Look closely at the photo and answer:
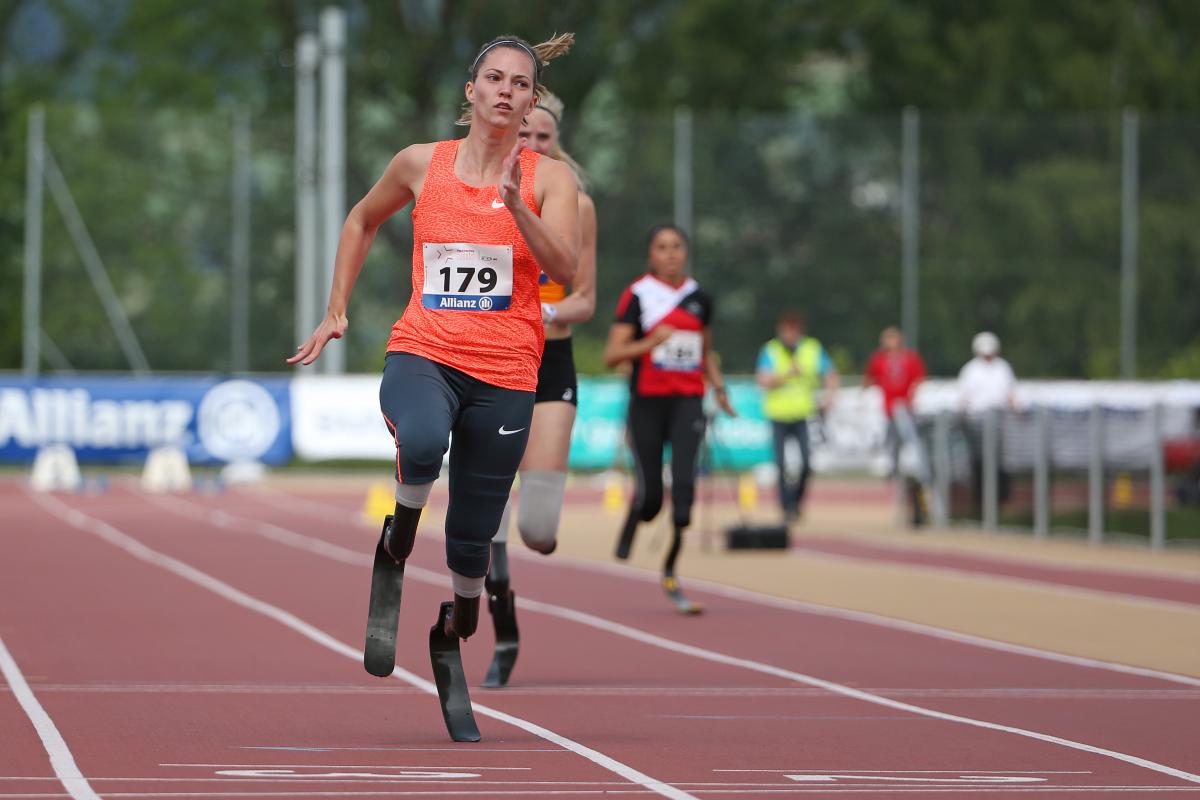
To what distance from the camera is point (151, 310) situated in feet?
126

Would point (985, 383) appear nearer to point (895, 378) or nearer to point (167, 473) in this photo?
point (895, 378)

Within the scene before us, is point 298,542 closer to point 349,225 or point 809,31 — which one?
point 349,225

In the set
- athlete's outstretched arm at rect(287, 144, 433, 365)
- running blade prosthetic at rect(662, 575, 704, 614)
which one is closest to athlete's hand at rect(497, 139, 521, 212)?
athlete's outstretched arm at rect(287, 144, 433, 365)

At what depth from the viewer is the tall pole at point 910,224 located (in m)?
40.2

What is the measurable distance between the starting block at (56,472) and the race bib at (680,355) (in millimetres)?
18960

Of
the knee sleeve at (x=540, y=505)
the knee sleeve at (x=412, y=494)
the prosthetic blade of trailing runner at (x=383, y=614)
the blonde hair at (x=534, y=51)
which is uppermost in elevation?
the blonde hair at (x=534, y=51)

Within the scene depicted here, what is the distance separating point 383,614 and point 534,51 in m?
1.85

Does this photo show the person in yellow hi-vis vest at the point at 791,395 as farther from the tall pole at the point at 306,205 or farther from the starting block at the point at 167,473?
the tall pole at the point at 306,205

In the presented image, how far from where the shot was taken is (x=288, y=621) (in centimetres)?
1326

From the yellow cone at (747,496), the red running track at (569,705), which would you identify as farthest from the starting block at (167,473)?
the red running track at (569,705)

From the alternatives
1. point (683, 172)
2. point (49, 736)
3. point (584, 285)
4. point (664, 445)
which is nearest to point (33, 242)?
point (683, 172)

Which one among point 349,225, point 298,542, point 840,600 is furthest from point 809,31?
point 349,225

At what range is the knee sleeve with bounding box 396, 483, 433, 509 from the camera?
26.1 feet

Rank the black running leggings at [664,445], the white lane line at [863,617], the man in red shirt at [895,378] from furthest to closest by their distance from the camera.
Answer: the man in red shirt at [895,378], the black running leggings at [664,445], the white lane line at [863,617]
